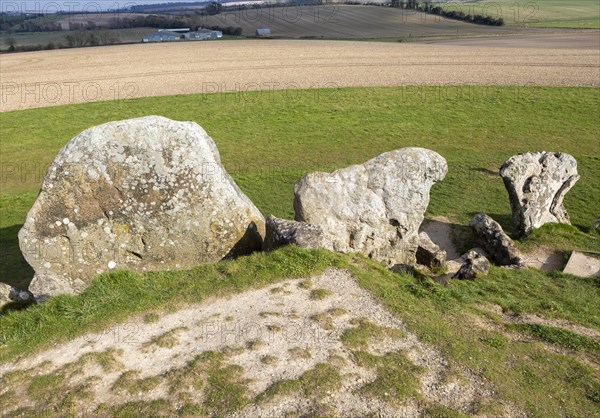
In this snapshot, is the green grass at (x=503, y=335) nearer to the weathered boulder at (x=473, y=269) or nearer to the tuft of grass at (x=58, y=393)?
the weathered boulder at (x=473, y=269)

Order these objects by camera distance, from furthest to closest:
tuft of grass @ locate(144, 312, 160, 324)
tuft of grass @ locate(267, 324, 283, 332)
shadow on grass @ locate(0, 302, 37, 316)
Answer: shadow on grass @ locate(0, 302, 37, 316)
tuft of grass @ locate(144, 312, 160, 324)
tuft of grass @ locate(267, 324, 283, 332)

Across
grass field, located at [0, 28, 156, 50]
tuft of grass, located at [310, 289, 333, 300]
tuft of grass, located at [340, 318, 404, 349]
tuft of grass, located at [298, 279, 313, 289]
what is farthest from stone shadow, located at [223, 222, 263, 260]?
grass field, located at [0, 28, 156, 50]

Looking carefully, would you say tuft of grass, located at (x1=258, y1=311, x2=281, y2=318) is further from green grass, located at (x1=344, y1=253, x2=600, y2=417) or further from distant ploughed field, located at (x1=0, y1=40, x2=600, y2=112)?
distant ploughed field, located at (x1=0, y1=40, x2=600, y2=112)

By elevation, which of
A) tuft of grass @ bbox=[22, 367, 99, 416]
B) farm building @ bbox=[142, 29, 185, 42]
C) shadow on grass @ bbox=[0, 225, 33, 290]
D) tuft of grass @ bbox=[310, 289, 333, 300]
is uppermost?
farm building @ bbox=[142, 29, 185, 42]

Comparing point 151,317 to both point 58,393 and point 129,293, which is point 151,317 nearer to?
point 129,293

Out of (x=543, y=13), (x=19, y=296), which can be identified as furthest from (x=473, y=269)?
(x=543, y=13)

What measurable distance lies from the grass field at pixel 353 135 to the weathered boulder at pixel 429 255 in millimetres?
4606

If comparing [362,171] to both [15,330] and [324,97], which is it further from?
[324,97]

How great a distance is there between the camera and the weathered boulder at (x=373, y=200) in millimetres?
15227

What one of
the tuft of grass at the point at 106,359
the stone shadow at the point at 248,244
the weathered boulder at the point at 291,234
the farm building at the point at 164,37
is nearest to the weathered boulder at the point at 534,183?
the weathered boulder at the point at 291,234

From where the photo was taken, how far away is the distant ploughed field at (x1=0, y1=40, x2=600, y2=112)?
4581cm

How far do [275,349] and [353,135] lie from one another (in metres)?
23.3

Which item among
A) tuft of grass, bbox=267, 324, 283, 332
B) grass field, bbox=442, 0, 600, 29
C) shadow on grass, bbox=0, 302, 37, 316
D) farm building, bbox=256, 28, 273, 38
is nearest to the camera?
tuft of grass, bbox=267, 324, 283, 332

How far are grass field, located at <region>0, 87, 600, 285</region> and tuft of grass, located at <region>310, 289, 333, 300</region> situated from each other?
31.6ft
